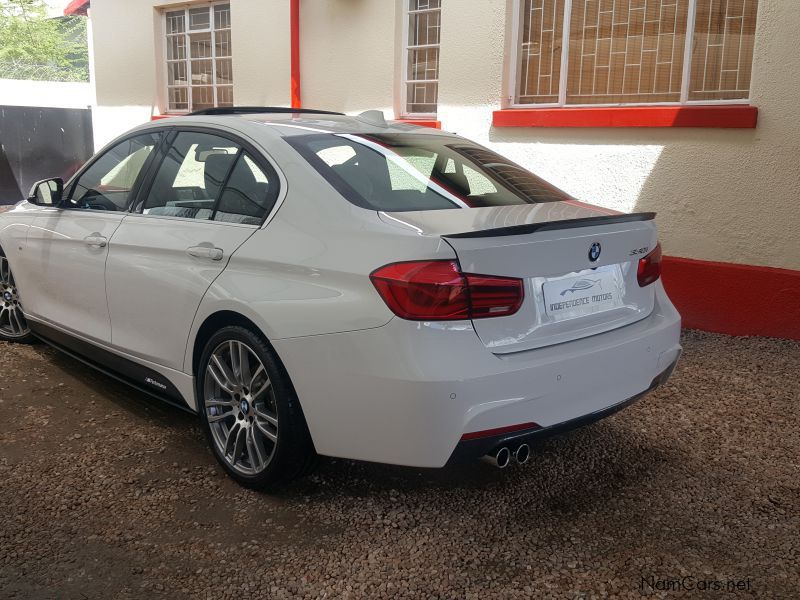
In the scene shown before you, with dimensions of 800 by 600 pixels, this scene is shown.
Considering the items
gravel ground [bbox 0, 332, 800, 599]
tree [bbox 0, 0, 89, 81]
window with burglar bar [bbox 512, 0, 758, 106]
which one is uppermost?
tree [bbox 0, 0, 89, 81]

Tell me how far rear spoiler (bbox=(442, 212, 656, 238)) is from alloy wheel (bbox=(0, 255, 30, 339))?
384 centimetres

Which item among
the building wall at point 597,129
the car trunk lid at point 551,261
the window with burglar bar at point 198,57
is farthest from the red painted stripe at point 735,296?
the window with burglar bar at point 198,57

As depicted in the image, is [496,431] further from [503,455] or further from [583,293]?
[583,293]

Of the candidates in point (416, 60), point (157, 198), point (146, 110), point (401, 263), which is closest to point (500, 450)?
point (401, 263)

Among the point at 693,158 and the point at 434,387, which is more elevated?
the point at 693,158

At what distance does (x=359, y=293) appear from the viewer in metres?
2.94

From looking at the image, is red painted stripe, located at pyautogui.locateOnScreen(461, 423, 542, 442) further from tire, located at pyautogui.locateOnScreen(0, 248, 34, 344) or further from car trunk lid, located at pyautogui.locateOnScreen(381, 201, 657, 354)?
tire, located at pyautogui.locateOnScreen(0, 248, 34, 344)

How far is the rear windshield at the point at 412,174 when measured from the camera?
11.0 feet

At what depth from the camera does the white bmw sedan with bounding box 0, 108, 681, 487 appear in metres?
2.84

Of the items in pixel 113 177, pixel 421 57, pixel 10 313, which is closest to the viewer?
pixel 113 177

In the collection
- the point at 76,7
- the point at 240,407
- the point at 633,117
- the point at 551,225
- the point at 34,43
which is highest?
the point at 34,43

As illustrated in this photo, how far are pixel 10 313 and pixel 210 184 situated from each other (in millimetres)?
2683

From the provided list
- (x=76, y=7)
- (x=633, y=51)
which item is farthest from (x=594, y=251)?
(x=76, y=7)

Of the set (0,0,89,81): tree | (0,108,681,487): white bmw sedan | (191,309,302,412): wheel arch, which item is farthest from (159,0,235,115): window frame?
(0,0,89,81): tree
